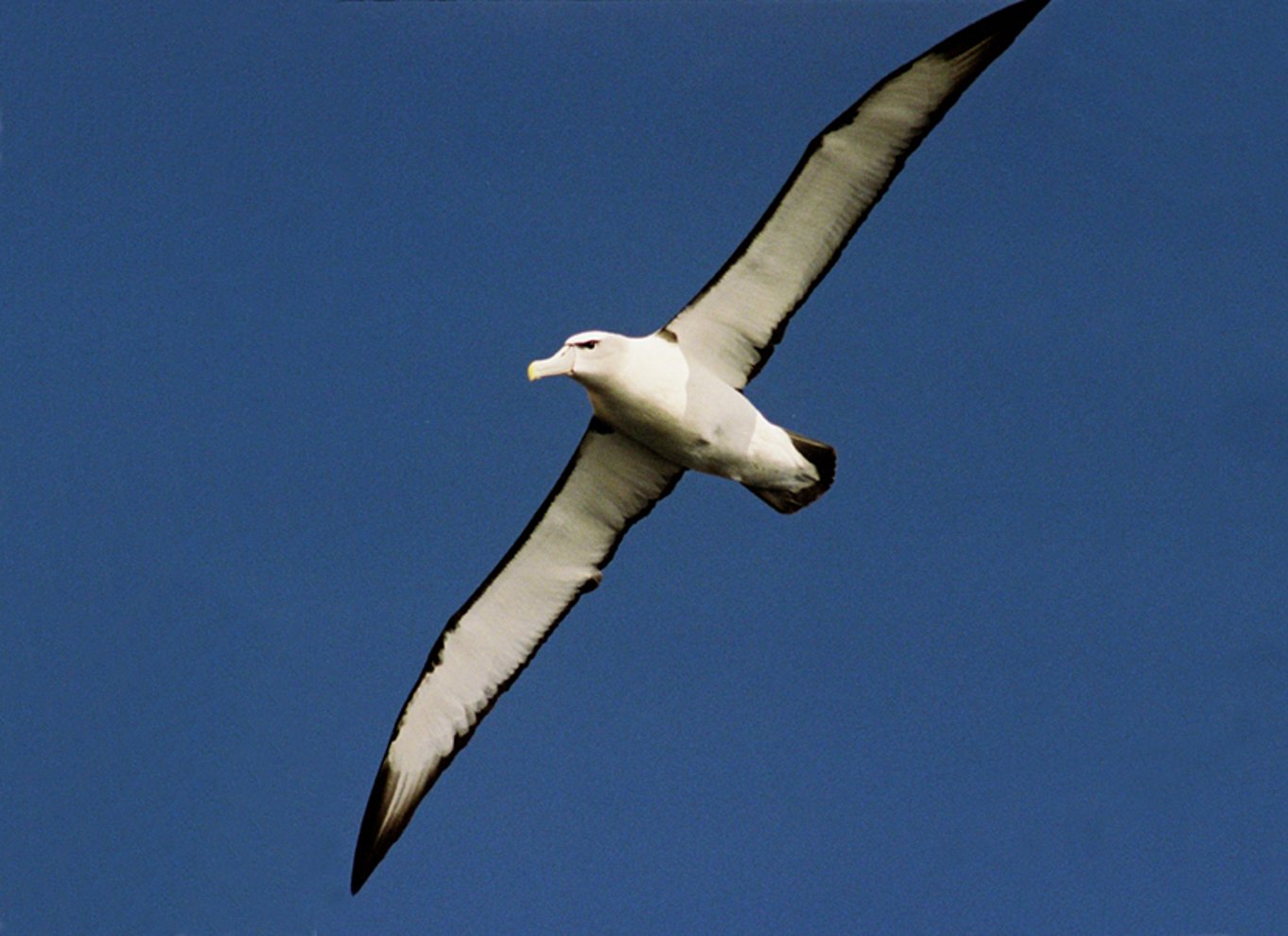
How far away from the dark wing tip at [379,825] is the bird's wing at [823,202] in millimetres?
4883

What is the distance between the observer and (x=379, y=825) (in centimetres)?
1647

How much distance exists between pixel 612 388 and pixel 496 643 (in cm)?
302

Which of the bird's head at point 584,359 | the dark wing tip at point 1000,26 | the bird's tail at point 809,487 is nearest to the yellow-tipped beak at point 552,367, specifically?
the bird's head at point 584,359

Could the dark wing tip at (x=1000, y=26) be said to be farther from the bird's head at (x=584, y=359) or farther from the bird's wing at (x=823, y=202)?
the bird's head at (x=584, y=359)

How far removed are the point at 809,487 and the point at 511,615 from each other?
2.98 meters

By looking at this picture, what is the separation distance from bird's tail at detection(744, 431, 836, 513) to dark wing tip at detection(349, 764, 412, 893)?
14.3 ft

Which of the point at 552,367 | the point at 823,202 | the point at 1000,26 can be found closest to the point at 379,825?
the point at 552,367

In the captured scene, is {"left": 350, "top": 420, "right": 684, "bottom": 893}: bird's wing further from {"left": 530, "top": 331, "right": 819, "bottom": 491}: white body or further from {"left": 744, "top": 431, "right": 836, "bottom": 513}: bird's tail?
{"left": 744, "top": 431, "right": 836, "bottom": 513}: bird's tail

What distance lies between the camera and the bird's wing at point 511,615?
15547mm

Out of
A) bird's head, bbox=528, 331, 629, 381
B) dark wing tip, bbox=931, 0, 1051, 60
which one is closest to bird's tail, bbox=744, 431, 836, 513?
bird's head, bbox=528, 331, 629, 381

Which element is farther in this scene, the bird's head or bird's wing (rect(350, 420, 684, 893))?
bird's wing (rect(350, 420, 684, 893))

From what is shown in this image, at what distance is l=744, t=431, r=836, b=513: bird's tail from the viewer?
48.8 feet

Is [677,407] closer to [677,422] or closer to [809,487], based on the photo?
[677,422]

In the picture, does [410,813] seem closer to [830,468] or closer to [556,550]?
[556,550]
